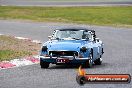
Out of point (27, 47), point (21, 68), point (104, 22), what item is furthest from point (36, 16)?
point (21, 68)

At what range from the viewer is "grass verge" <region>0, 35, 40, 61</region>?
20595 mm

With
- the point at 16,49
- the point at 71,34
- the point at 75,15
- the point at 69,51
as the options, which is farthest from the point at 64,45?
the point at 75,15

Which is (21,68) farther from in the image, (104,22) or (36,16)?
(36,16)

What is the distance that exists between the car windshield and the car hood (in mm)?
537

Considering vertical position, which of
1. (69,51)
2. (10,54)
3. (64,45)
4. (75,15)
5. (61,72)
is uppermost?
(64,45)

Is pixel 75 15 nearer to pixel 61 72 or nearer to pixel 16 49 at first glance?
pixel 16 49

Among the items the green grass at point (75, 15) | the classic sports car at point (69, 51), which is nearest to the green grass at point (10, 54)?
the classic sports car at point (69, 51)

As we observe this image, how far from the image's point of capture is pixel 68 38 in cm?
1795

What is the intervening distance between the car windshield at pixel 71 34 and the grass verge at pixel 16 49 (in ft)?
6.75

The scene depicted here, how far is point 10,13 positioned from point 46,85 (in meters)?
44.0

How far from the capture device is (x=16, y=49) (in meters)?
23.7

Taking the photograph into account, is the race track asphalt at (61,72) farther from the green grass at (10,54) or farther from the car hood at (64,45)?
the green grass at (10,54)

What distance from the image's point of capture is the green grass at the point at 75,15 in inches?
1918

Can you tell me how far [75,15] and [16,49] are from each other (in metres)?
29.9
